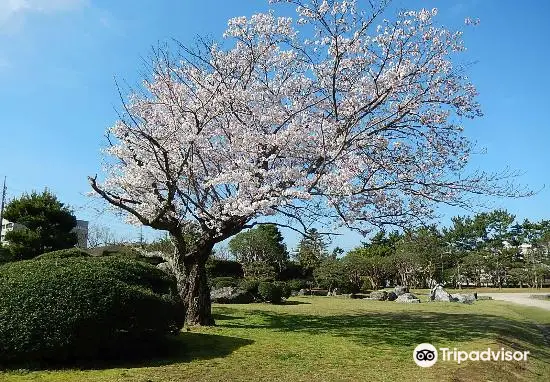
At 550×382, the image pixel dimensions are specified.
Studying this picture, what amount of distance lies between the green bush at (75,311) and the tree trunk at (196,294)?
335 centimetres

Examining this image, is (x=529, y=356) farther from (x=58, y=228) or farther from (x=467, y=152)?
(x=58, y=228)

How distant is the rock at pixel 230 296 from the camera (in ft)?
62.6

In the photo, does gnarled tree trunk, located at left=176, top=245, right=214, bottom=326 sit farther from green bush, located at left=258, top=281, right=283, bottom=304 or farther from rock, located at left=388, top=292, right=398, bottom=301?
rock, located at left=388, top=292, right=398, bottom=301

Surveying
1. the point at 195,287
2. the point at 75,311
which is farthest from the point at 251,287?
the point at 75,311

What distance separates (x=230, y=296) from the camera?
19.4 m

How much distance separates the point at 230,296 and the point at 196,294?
890cm

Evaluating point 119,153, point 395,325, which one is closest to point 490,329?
point 395,325

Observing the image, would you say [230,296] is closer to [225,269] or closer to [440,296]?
[225,269]

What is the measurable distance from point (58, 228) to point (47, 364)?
1695 cm

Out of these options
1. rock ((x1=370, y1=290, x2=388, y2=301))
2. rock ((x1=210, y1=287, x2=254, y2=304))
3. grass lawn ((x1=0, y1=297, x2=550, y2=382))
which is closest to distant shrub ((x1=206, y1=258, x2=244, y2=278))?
rock ((x1=210, y1=287, x2=254, y2=304))

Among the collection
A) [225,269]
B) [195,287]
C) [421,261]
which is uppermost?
[421,261]

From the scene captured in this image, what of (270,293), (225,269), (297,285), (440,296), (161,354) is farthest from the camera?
(225,269)

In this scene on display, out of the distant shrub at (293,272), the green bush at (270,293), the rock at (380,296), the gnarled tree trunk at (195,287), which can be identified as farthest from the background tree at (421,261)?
the gnarled tree trunk at (195,287)

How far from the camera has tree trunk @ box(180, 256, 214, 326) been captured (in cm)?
1052
